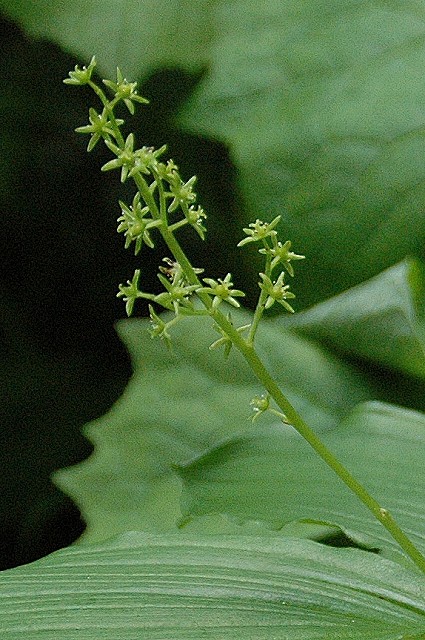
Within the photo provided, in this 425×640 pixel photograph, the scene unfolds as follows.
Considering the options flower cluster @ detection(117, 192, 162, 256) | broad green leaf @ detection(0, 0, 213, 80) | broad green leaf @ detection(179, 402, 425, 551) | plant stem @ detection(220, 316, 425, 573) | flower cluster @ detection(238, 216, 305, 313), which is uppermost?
broad green leaf @ detection(0, 0, 213, 80)

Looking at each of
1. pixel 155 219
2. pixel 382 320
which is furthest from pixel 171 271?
pixel 382 320

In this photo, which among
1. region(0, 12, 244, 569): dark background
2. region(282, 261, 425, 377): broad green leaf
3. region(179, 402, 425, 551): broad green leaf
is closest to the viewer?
region(179, 402, 425, 551): broad green leaf

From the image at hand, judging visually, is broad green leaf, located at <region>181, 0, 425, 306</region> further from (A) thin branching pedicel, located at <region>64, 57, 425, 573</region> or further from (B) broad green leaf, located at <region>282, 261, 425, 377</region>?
(A) thin branching pedicel, located at <region>64, 57, 425, 573</region>

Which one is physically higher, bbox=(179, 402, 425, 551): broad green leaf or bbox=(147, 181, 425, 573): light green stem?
bbox=(147, 181, 425, 573): light green stem

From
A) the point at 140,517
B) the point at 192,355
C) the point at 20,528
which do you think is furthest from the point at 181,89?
the point at 20,528

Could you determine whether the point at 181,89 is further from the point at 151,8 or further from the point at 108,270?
the point at 108,270

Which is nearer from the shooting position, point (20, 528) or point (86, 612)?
point (86, 612)

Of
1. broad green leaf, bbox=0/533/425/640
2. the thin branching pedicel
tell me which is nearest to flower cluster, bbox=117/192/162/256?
the thin branching pedicel
